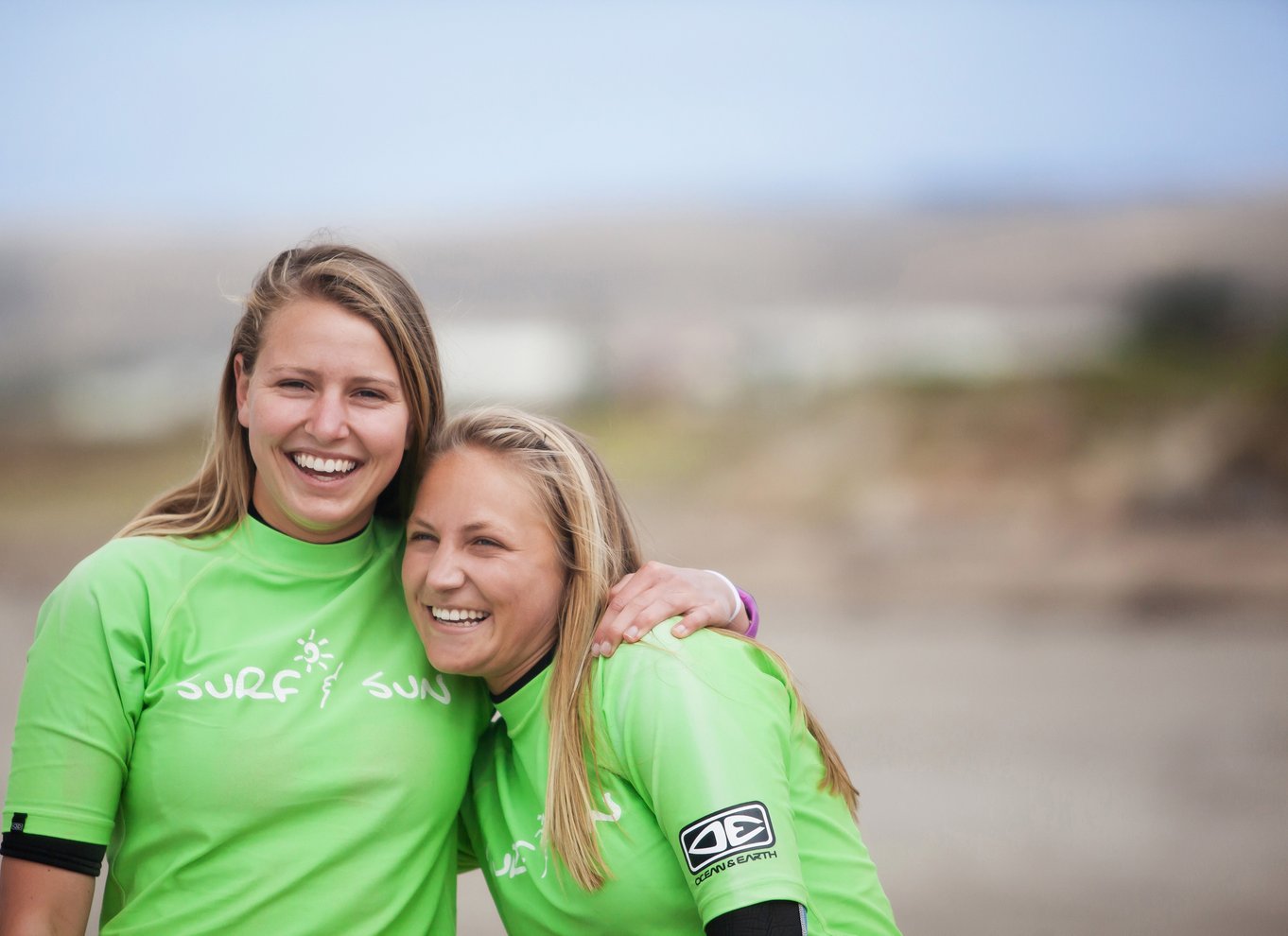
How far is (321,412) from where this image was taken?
1897 millimetres

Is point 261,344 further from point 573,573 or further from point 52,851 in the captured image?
point 52,851

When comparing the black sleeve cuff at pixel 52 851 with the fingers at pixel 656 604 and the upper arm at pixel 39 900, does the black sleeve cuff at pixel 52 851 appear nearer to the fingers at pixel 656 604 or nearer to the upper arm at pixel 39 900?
the upper arm at pixel 39 900

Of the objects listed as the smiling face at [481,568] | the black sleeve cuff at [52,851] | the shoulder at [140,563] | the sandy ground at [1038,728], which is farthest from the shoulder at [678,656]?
the sandy ground at [1038,728]

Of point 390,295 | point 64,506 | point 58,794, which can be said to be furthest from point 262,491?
point 64,506

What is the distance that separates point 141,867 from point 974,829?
5039 millimetres

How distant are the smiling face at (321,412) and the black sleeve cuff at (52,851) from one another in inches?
22.0

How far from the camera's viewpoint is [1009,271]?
1080cm

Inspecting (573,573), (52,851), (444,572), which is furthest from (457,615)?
(52,851)

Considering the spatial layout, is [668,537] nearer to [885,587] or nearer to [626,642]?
[885,587]

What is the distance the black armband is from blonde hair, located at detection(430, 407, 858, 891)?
0.74 feet

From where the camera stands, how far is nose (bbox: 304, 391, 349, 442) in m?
1.88

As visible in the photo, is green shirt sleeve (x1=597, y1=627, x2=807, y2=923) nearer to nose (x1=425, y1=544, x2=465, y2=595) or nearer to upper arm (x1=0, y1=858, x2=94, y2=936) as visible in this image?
nose (x1=425, y1=544, x2=465, y2=595)

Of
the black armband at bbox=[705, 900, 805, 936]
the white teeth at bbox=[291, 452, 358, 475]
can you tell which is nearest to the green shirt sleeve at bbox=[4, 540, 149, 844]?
the white teeth at bbox=[291, 452, 358, 475]

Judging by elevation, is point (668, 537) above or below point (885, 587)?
above
